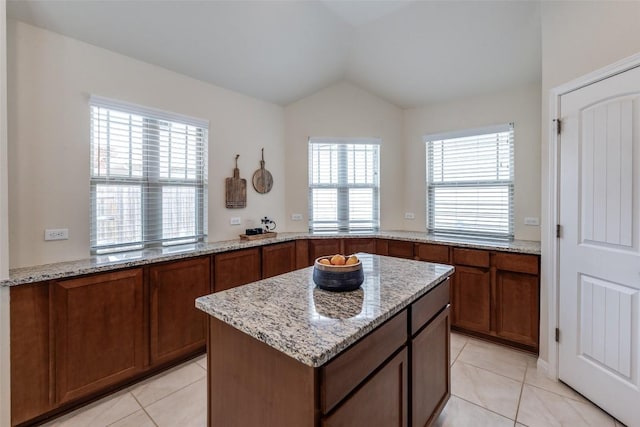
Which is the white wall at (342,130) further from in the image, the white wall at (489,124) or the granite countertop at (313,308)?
the granite countertop at (313,308)

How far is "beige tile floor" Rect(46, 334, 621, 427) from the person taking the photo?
1876 millimetres

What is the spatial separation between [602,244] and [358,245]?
7.11 feet

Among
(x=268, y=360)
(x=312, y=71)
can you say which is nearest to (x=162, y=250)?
(x=268, y=360)

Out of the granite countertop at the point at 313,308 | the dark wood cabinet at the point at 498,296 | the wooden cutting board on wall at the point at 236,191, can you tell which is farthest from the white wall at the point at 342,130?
the granite countertop at the point at 313,308

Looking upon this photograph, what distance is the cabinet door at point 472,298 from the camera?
112 inches

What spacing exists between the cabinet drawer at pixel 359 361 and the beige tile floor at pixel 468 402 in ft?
3.45

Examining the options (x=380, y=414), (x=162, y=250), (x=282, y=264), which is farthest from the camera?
A: (x=282, y=264)

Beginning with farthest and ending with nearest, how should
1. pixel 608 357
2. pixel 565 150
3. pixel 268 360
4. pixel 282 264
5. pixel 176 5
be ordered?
pixel 282 264 → pixel 176 5 → pixel 565 150 → pixel 608 357 → pixel 268 360

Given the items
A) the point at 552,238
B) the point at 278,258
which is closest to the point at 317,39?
the point at 278,258

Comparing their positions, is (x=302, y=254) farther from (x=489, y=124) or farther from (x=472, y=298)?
(x=489, y=124)

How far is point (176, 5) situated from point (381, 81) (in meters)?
2.40

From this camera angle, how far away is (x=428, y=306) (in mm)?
1604

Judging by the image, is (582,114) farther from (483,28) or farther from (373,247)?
(373,247)

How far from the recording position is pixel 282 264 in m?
3.37
